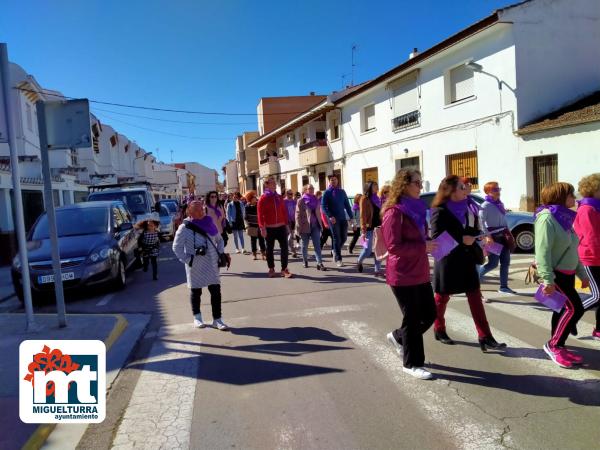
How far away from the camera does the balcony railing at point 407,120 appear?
679 inches

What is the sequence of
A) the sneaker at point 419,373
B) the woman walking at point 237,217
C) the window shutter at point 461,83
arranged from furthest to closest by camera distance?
the window shutter at point 461,83 → the woman walking at point 237,217 → the sneaker at point 419,373

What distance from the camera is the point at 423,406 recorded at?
3.37 metres

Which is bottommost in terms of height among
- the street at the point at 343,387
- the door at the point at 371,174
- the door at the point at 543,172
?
the street at the point at 343,387

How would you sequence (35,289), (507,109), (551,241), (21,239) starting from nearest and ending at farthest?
(551,241)
(21,239)
(35,289)
(507,109)

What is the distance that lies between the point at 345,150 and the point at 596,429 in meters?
21.3

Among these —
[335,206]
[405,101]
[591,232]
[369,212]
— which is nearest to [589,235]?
[591,232]

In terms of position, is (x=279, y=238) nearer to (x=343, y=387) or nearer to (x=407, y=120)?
(x=343, y=387)

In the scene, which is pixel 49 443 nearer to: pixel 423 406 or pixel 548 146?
pixel 423 406

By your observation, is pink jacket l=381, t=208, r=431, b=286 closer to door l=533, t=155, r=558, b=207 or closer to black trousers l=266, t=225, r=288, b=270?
black trousers l=266, t=225, r=288, b=270

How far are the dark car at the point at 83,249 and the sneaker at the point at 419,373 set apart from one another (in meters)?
5.70

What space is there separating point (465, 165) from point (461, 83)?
9.00ft

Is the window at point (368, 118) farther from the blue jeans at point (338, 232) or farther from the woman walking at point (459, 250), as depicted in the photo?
the woman walking at point (459, 250)

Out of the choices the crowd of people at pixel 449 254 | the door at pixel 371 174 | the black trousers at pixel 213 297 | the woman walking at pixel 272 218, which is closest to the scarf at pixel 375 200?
the woman walking at pixel 272 218

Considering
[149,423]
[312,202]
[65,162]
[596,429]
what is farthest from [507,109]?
[65,162]
